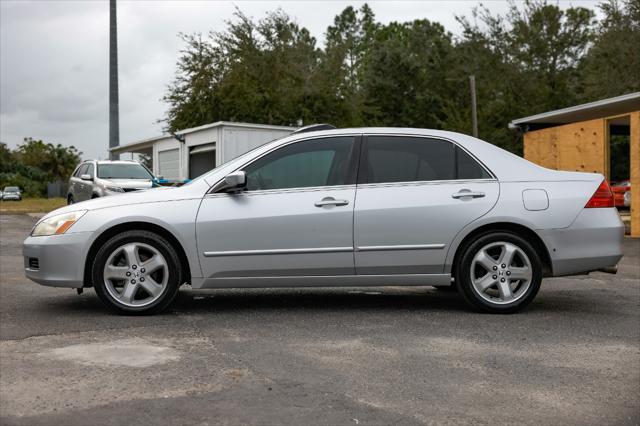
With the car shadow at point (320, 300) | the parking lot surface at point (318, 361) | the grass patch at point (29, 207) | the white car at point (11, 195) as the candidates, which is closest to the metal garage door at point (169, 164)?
the grass patch at point (29, 207)

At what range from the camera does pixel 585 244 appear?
21.3 feet

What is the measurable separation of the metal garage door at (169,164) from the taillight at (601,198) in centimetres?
2338

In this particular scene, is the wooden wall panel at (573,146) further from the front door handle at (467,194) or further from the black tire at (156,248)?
the black tire at (156,248)

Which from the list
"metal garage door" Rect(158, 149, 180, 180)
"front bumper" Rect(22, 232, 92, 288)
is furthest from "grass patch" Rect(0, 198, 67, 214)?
"front bumper" Rect(22, 232, 92, 288)

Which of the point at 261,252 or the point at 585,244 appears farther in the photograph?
the point at 585,244

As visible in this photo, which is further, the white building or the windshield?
the white building

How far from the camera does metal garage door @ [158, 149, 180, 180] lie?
94.8ft

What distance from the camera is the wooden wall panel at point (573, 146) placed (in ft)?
56.9

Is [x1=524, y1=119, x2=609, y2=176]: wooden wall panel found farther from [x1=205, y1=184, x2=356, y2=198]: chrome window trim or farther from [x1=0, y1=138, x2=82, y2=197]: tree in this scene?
[x1=0, y1=138, x2=82, y2=197]: tree

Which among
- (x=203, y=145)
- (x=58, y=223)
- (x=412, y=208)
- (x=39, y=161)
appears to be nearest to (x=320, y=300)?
(x=412, y=208)

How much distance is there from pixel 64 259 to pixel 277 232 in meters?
1.77

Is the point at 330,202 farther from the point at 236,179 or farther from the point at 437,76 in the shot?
the point at 437,76

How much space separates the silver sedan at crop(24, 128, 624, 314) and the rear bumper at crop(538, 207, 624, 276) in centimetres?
1

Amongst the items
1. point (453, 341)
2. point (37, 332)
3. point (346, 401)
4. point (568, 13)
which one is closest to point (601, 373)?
point (453, 341)
